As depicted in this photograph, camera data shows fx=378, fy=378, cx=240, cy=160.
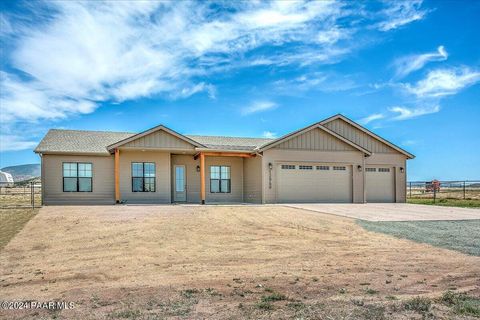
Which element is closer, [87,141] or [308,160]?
[308,160]

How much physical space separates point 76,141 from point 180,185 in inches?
256

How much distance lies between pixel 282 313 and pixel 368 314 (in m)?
1.01

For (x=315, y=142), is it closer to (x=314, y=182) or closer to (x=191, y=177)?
(x=314, y=182)

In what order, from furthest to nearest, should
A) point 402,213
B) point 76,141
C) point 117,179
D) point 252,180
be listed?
point 252,180
point 76,141
point 117,179
point 402,213

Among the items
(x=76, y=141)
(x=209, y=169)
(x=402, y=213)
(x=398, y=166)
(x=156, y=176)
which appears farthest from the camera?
(x=398, y=166)

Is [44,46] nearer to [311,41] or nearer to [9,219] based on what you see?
[9,219]

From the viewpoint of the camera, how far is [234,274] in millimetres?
6246

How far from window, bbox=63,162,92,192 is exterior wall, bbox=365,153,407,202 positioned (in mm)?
17321

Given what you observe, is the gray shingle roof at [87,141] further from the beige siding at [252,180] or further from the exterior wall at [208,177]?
the exterior wall at [208,177]

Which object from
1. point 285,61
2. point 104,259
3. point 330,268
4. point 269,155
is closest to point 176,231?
point 104,259

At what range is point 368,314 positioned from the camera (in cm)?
447

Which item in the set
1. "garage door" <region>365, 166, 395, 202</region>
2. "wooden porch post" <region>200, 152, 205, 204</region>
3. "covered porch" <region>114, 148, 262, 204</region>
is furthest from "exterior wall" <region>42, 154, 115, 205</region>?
"garage door" <region>365, 166, 395, 202</region>

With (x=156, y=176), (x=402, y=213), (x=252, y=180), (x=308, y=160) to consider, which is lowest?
(x=402, y=213)

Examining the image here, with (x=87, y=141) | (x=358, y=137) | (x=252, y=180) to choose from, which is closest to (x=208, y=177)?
(x=252, y=180)
